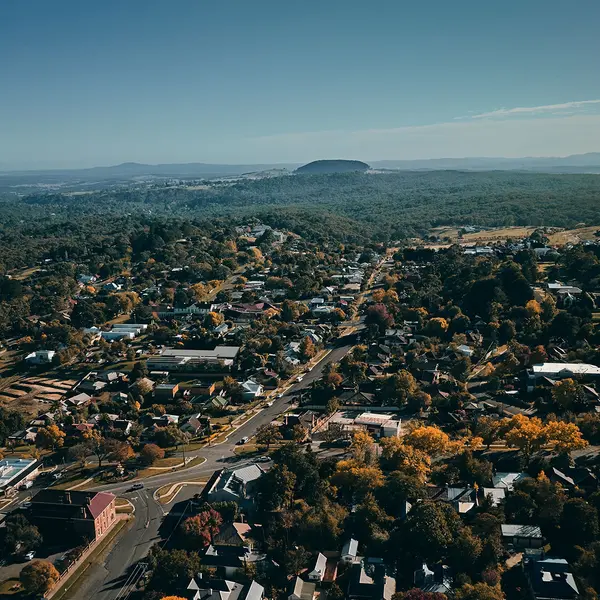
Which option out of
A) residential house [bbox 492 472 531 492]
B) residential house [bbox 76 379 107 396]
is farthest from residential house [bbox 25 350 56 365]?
residential house [bbox 492 472 531 492]

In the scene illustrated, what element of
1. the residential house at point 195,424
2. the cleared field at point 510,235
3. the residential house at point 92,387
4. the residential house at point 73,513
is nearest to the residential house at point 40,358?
the residential house at point 92,387

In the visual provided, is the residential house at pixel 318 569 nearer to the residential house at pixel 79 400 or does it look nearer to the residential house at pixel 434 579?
the residential house at pixel 434 579

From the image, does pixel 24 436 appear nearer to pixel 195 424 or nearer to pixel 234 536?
pixel 195 424

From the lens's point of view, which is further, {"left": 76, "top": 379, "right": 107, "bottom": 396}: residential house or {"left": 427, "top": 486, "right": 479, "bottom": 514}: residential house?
{"left": 76, "top": 379, "right": 107, "bottom": 396}: residential house

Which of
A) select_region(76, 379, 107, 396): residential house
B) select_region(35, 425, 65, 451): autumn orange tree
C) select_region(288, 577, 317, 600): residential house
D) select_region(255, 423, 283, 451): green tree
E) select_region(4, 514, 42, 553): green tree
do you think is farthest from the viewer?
select_region(76, 379, 107, 396): residential house

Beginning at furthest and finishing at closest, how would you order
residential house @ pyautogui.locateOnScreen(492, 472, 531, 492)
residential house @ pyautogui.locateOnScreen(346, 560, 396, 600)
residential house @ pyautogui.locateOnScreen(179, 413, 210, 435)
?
residential house @ pyautogui.locateOnScreen(179, 413, 210, 435), residential house @ pyautogui.locateOnScreen(492, 472, 531, 492), residential house @ pyautogui.locateOnScreen(346, 560, 396, 600)

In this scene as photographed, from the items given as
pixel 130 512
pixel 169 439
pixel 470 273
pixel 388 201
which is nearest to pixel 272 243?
pixel 470 273

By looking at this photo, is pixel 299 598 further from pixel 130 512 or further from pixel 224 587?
pixel 130 512

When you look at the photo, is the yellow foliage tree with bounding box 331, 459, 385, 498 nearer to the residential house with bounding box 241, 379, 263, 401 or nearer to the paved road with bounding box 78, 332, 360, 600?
the paved road with bounding box 78, 332, 360, 600

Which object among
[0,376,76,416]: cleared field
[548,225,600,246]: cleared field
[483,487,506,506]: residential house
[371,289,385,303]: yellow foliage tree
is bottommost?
[0,376,76,416]: cleared field
